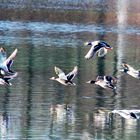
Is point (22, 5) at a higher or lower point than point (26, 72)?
higher

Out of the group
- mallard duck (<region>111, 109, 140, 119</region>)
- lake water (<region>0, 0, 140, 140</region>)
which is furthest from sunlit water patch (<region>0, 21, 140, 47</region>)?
mallard duck (<region>111, 109, 140, 119</region>)

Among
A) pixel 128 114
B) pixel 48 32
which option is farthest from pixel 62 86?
pixel 48 32

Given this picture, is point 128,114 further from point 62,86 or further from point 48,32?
point 48,32

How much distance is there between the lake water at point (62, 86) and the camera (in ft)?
38.5

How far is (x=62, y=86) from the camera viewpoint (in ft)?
51.1

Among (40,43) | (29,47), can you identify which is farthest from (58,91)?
(40,43)

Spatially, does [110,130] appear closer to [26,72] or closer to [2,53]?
[2,53]

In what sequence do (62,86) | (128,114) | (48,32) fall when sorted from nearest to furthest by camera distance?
(128,114)
(62,86)
(48,32)

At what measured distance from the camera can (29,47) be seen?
904 inches

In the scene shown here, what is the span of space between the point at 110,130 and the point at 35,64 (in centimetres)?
726

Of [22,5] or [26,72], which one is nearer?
[26,72]

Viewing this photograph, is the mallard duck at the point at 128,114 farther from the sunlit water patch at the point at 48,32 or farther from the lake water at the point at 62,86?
the sunlit water patch at the point at 48,32

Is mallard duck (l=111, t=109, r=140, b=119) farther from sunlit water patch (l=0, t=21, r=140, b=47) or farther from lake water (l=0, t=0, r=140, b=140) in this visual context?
sunlit water patch (l=0, t=21, r=140, b=47)

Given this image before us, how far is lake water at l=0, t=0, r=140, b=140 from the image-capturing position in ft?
38.5
